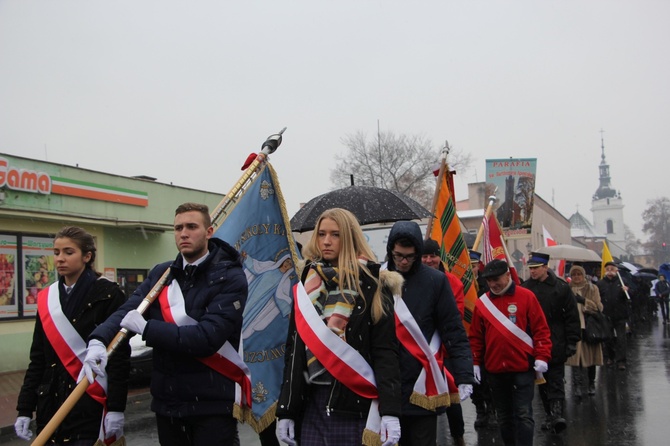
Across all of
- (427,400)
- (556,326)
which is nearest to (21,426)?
(427,400)

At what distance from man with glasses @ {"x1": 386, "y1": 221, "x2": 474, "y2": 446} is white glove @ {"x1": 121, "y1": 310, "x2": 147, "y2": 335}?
1.50 metres

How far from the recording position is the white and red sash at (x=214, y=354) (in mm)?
3691

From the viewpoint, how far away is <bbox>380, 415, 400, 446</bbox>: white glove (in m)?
3.46

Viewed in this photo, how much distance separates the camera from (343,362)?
3.54 m

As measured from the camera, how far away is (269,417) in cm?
509

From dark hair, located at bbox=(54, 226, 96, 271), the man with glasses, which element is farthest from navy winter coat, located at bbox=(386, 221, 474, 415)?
dark hair, located at bbox=(54, 226, 96, 271)

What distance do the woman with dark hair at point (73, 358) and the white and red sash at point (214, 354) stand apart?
1.30 ft

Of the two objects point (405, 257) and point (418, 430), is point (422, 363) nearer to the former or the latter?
point (418, 430)

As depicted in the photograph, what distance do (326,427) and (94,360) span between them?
1.26 m

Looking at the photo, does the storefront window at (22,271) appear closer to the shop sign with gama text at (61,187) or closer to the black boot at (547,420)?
the shop sign with gama text at (61,187)

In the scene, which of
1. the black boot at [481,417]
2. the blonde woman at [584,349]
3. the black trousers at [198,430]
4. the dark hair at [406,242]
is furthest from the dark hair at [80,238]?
the blonde woman at [584,349]

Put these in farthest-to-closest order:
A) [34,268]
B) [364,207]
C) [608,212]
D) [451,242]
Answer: [608,212]
[34,268]
[451,242]
[364,207]

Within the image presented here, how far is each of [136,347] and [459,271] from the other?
653cm

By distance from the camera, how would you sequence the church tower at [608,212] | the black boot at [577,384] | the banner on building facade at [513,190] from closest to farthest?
1. the black boot at [577,384]
2. the banner on building facade at [513,190]
3. the church tower at [608,212]
